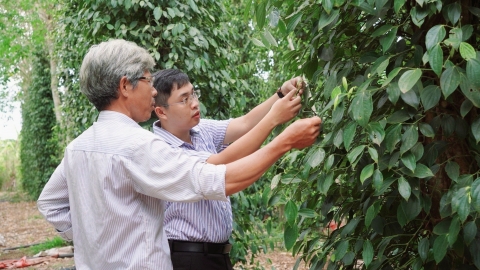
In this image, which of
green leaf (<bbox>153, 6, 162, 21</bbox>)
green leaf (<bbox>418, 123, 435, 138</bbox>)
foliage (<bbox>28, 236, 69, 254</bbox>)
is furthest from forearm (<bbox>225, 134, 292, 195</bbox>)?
foliage (<bbox>28, 236, 69, 254</bbox>)

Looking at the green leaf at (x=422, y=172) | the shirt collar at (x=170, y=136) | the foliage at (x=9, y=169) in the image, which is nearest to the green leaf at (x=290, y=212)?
the green leaf at (x=422, y=172)

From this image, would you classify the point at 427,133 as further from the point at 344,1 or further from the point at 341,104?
the point at 344,1

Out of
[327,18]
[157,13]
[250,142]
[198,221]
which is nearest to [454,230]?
[327,18]

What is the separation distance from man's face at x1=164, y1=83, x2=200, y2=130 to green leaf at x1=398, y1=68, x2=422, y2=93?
145cm

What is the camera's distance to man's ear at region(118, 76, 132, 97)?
2.34 metres

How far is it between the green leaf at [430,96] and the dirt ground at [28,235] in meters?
4.01

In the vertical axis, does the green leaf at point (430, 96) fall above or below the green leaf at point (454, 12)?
below

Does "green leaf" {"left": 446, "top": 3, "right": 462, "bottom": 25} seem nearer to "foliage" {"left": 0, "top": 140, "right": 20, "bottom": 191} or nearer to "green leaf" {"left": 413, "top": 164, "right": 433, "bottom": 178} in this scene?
"green leaf" {"left": 413, "top": 164, "right": 433, "bottom": 178}

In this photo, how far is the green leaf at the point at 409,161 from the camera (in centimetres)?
192

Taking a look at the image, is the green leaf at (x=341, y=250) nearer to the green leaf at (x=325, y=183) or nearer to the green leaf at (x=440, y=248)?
the green leaf at (x=325, y=183)

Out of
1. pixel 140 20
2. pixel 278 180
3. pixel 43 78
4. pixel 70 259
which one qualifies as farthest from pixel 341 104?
pixel 43 78

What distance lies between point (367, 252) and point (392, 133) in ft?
1.46

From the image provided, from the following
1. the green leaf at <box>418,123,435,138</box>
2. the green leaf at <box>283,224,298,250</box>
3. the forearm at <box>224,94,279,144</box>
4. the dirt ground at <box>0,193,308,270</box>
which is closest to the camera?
the green leaf at <box>418,123,435,138</box>

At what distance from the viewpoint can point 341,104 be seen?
2.09 m
